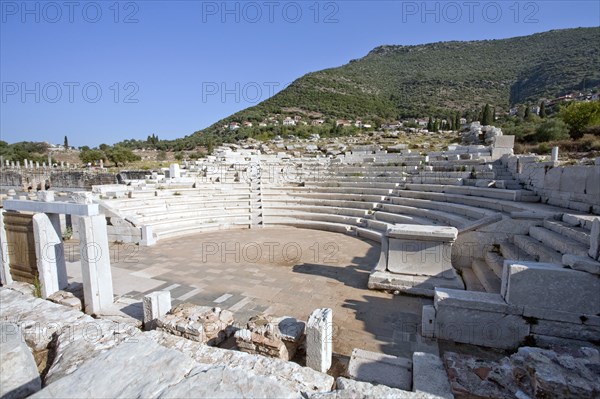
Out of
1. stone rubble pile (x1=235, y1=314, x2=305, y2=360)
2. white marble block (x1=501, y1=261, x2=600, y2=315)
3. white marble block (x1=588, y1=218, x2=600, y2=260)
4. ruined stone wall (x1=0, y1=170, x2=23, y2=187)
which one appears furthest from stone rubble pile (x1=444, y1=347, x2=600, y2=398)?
ruined stone wall (x1=0, y1=170, x2=23, y2=187)

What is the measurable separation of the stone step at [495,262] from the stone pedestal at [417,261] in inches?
29.9

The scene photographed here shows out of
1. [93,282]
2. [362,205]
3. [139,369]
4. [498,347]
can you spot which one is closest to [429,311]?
→ [498,347]

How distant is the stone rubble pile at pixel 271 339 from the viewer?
3.40 meters

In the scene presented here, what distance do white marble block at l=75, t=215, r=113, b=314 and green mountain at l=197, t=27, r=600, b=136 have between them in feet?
201

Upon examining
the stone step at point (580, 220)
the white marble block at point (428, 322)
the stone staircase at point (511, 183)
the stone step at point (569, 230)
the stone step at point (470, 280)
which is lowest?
the stone step at point (470, 280)

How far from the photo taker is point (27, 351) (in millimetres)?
2059

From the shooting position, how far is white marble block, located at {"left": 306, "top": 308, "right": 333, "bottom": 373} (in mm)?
3232

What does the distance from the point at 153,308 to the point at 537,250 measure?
21.1 feet

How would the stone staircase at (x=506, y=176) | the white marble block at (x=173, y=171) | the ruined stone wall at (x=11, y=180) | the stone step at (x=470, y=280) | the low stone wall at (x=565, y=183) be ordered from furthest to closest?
the ruined stone wall at (x=11, y=180)
the white marble block at (x=173, y=171)
the stone staircase at (x=506, y=176)
the low stone wall at (x=565, y=183)
the stone step at (x=470, y=280)

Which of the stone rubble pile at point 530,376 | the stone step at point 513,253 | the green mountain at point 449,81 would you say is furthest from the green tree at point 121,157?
the stone rubble pile at point 530,376

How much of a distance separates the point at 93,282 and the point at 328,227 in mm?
8212

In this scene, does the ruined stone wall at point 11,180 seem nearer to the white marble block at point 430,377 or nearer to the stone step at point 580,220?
the white marble block at point 430,377

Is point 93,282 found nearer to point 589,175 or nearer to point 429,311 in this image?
point 429,311

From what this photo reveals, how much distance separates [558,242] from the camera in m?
4.80
